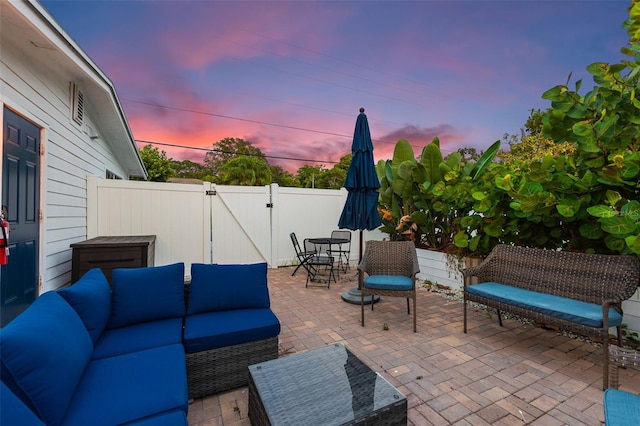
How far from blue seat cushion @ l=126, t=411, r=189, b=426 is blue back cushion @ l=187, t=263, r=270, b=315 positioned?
4.55 ft

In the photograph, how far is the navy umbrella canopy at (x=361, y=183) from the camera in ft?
15.1

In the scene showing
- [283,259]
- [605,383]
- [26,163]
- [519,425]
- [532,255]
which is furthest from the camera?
[283,259]

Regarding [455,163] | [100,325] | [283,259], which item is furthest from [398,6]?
[100,325]

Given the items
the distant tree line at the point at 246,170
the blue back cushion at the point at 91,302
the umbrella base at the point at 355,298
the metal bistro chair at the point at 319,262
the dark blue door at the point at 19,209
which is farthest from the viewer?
the distant tree line at the point at 246,170

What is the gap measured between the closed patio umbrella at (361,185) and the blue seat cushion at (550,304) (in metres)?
1.85

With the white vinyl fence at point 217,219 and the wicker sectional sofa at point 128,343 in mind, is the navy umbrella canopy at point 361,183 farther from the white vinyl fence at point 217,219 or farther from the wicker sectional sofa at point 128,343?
the wicker sectional sofa at point 128,343

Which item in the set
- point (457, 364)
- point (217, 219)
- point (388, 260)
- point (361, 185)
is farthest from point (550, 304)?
point (217, 219)

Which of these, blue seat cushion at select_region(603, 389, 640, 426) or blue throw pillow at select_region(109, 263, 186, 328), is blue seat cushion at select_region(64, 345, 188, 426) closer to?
blue throw pillow at select_region(109, 263, 186, 328)

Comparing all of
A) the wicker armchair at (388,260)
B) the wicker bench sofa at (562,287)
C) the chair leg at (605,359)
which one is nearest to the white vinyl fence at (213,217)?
the wicker armchair at (388,260)

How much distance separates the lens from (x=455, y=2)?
607 cm

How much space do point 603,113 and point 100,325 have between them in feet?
16.6

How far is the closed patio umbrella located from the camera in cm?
459

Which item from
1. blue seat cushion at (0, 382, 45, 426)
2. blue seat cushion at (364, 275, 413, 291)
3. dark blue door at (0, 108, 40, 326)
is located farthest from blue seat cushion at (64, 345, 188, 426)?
blue seat cushion at (364, 275, 413, 291)

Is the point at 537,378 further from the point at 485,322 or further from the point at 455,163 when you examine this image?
the point at 455,163
